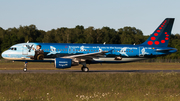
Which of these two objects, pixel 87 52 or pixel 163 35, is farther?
pixel 163 35

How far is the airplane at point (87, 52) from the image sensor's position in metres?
32.7

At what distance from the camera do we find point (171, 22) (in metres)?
36.8

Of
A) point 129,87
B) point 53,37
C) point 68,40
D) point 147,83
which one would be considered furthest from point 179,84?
point 53,37

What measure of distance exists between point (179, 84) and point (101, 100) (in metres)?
9.82

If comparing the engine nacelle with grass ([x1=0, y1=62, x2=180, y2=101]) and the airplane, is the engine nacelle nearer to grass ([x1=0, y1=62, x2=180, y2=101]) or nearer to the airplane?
the airplane

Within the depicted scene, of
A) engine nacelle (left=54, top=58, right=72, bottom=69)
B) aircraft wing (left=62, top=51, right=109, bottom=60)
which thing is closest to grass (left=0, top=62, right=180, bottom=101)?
engine nacelle (left=54, top=58, right=72, bottom=69)

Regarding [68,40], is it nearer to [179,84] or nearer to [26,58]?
[26,58]

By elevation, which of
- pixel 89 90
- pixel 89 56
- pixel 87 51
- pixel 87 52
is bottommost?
pixel 89 90

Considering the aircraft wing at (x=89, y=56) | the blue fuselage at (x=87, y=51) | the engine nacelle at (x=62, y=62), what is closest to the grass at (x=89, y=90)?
A: the engine nacelle at (x=62, y=62)

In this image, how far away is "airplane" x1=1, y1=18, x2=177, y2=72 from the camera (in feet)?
107

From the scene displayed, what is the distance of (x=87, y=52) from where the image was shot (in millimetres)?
33750

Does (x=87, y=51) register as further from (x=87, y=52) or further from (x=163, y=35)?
(x=163, y=35)

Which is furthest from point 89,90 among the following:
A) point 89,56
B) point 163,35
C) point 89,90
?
point 163,35

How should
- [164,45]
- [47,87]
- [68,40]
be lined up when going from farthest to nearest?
[68,40] → [164,45] → [47,87]
